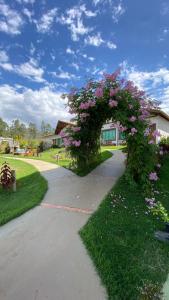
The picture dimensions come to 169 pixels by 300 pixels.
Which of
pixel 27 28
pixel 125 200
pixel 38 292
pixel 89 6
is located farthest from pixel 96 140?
pixel 38 292

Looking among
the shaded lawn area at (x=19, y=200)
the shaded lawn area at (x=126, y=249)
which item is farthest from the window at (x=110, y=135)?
the shaded lawn area at (x=126, y=249)

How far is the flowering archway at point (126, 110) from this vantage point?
710 centimetres

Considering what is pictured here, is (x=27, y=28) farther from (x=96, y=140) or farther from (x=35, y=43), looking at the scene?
(x=96, y=140)

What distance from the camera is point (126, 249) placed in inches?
157

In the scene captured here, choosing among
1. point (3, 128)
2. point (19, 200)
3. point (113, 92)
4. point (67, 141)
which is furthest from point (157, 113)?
point (3, 128)

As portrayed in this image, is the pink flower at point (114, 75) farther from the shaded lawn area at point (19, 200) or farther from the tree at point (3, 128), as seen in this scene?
the tree at point (3, 128)

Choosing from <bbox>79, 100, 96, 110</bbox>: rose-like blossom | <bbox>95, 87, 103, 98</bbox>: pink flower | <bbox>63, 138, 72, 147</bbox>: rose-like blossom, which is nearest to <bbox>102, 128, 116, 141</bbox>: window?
<bbox>63, 138, 72, 147</bbox>: rose-like blossom

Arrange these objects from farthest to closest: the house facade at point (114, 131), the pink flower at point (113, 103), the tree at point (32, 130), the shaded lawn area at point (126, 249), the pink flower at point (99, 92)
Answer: the tree at point (32, 130) < the house facade at point (114, 131) < the pink flower at point (99, 92) < the pink flower at point (113, 103) < the shaded lawn area at point (126, 249)

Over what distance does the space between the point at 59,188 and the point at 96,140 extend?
280 centimetres

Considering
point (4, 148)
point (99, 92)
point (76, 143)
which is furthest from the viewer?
point (4, 148)

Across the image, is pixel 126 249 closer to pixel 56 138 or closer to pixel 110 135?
pixel 110 135

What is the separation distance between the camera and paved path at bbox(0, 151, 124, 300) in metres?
3.02

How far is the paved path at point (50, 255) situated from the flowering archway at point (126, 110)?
6.03 ft

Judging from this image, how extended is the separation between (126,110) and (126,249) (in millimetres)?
4505
